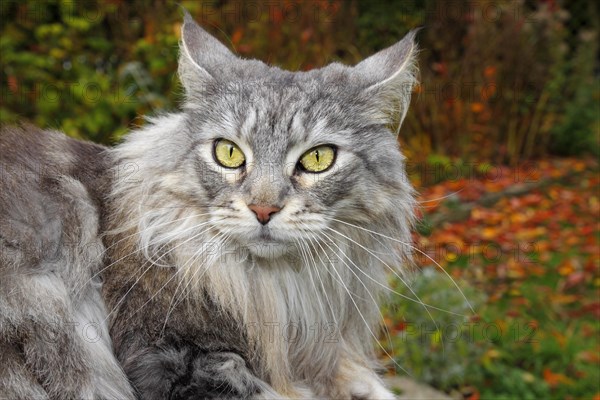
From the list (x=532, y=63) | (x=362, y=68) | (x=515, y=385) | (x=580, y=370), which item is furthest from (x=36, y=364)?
(x=532, y=63)

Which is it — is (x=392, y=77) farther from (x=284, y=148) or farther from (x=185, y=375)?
(x=185, y=375)

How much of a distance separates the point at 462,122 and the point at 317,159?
6790mm

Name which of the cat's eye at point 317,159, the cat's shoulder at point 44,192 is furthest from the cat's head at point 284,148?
the cat's shoulder at point 44,192

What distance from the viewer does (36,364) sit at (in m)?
2.31

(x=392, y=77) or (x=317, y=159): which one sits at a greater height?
(x=392, y=77)

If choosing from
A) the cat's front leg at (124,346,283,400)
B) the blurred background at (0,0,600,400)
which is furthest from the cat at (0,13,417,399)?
the blurred background at (0,0,600,400)

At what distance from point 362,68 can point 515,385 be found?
270 centimetres

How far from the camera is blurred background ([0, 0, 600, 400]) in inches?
180

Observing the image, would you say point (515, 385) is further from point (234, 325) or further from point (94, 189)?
point (94, 189)

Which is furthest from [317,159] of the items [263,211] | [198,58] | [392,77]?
[198,58]

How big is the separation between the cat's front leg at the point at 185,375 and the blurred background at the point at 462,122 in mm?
1183

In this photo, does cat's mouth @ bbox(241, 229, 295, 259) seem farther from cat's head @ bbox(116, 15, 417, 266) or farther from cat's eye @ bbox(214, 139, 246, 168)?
cat's eye @ bbox(214, 139, 246, 168)

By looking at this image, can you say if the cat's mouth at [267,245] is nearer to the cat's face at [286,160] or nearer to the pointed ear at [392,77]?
the cat's face at [286,160]

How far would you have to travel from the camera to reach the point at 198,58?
2764 mm
